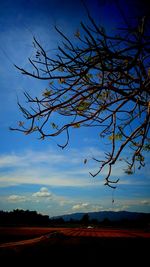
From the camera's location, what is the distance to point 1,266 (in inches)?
133

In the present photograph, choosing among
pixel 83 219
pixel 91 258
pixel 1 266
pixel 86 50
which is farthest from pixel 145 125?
pixel 83 219

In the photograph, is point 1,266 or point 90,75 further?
point 90,75

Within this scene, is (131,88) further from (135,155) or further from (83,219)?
(83,219)

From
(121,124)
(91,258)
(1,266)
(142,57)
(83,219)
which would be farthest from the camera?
Result: (83,219)

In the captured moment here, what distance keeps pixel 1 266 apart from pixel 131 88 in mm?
4097

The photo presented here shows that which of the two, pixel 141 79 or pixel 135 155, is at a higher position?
pixel 141 79

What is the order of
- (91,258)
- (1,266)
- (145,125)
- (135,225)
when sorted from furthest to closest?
(135,225) → (145,125) → (91,258) → (1,266)

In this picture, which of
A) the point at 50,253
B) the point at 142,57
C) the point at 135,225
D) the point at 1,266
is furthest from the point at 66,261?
the point at 135,225

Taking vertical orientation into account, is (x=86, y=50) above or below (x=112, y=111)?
above

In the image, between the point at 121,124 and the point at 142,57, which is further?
the point at 121,124

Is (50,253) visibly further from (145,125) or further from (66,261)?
(145,125)

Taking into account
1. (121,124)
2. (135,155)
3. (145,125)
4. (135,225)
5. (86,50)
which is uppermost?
(86,50)

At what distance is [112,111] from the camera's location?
20.3 ft

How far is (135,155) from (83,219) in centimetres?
2534
